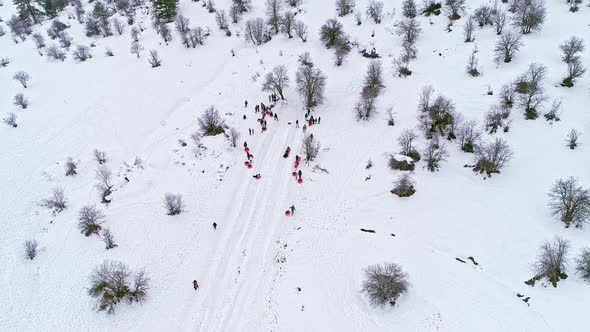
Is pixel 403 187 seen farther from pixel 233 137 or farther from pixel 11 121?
pixel 11 121

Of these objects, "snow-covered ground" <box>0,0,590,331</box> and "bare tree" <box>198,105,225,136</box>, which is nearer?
"snow-covered ground" <box>0,0,590,331</box>

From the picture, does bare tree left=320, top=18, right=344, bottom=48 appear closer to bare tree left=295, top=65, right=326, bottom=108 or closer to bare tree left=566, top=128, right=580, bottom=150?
bare tree left=295, top=65, right=326, bottom=108

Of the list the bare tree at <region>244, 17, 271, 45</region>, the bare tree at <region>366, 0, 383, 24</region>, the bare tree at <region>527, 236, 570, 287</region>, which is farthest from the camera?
the bare tree at <region>244, 17, 271, 45</region>

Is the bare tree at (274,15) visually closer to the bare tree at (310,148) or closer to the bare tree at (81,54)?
the bare tree at (310,148)

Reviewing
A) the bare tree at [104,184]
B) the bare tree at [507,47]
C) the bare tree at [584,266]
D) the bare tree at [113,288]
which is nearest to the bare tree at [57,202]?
the bare tree at [104,184]

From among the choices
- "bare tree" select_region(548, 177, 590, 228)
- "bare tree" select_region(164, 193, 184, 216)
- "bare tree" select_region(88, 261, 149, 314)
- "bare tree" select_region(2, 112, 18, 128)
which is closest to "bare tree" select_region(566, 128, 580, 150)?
"bare tree" select_region(548, 177, 590, 228)
